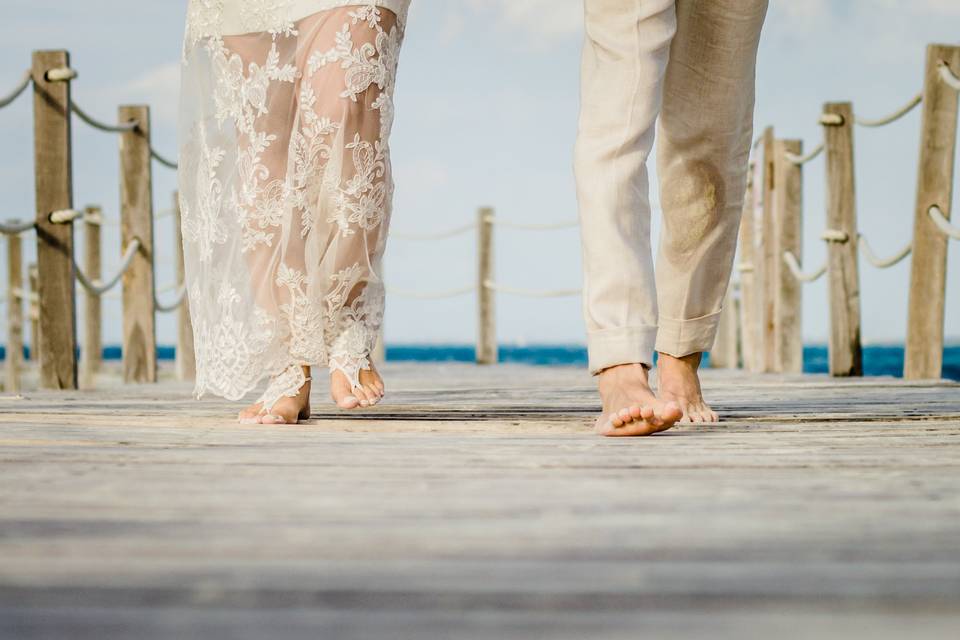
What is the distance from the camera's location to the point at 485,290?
7266mm

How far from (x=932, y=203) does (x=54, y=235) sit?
2749mm

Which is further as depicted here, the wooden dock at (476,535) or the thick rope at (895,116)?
the thick rope at (895,116)

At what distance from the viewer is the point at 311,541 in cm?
88

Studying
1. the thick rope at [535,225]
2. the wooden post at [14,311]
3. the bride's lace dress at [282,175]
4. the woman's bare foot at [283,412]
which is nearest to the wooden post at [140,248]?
the bride's lace dress at [282,175]

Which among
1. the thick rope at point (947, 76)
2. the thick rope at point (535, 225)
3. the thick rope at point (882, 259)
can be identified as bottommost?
the thick rope at point (882, 259)

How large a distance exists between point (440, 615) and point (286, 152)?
5.69 feet

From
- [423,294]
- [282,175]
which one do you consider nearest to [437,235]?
[423,294]

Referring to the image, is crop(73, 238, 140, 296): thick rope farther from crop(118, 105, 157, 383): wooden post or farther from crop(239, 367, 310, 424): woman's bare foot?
crop(239, 367, 310, 424): woman's bare foot

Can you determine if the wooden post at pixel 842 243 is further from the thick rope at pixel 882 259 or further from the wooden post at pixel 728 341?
the wooden post at pixel 728 341

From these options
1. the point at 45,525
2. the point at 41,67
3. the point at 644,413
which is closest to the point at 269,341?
the point at 644,413

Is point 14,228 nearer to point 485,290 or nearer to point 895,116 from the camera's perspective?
point 895,116

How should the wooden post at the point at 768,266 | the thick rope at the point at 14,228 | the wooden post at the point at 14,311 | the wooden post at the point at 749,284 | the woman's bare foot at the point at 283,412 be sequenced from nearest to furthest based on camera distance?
the woman's bare foot at the point at 283,412, the thick rope at the point at 14,228, the wooden post at the point at 768,266, the wooden post at the point at 749,284, the wooden post at the point at 14,311

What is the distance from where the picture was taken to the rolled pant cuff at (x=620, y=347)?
1.87m

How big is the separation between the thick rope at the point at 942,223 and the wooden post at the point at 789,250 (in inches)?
60.0
